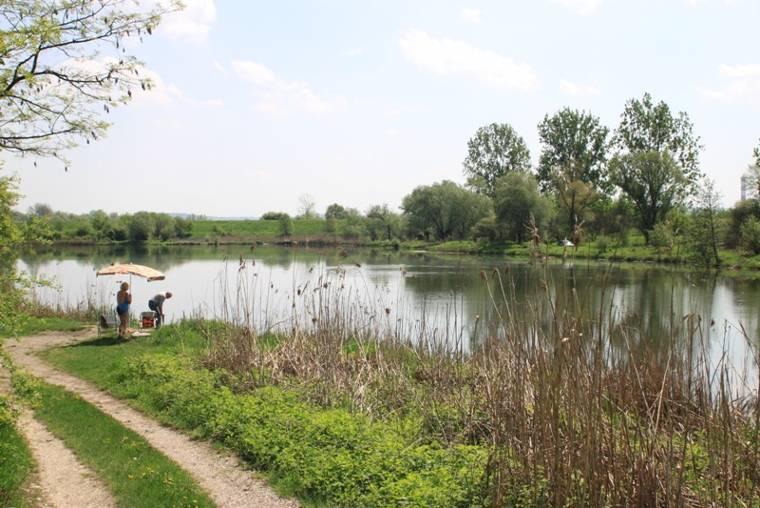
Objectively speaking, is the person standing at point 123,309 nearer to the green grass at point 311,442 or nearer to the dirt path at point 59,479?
the green grass at point 311,442

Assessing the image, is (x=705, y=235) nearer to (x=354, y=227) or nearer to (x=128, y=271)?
(x=128, y=271)

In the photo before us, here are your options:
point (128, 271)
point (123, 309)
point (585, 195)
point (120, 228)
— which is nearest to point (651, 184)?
point (585, 195)

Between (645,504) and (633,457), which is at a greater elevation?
(633,457)

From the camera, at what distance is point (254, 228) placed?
106 meters

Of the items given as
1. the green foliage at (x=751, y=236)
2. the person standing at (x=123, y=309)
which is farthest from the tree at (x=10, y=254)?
the green foliage at (x=751, y=236)

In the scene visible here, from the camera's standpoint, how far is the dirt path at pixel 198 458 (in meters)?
6.37

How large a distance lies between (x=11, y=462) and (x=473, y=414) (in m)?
4.89

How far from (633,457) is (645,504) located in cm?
34

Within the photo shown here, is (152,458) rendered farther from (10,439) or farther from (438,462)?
(438,462)

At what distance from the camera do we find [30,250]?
6840 millimetres

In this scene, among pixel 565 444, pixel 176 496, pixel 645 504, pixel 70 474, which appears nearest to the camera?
pixel 645 504

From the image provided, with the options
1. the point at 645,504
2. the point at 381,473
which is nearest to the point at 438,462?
the point at 381,473

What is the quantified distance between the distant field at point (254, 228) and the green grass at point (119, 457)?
277 ft

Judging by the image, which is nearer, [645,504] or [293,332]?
[645,504]
